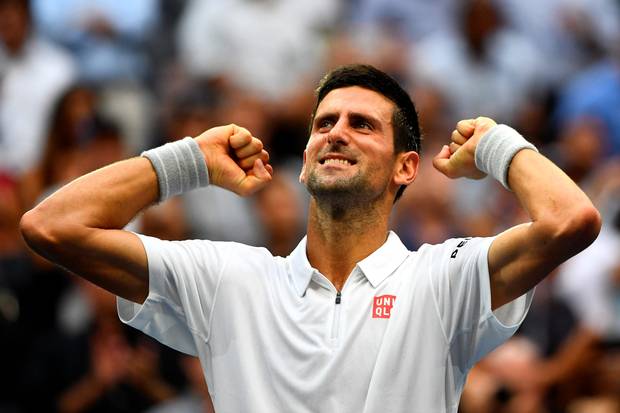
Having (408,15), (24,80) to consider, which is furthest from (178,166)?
(408,15)

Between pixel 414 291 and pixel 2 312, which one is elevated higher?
pixel 414 291

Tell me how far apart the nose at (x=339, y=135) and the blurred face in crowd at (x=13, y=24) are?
5.87 metres

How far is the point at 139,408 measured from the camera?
24.7 feet

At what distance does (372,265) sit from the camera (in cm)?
465

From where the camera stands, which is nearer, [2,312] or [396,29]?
[2,312]

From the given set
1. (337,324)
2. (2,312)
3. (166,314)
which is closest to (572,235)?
(337,324)

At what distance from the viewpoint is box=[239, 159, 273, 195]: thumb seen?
4.77m

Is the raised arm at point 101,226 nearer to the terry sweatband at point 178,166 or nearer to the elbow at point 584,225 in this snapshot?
the terry sweatband at point 178,166

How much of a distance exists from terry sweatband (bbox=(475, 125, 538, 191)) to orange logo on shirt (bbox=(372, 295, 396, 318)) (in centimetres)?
58

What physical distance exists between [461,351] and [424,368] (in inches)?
7.3

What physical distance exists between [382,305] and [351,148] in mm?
626

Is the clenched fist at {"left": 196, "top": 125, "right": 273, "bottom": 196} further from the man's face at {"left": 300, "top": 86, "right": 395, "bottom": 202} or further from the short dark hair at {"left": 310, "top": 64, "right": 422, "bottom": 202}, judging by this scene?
the short dark hair at {"left": 310, "top": 64, "right": 422, "bottom": 202}

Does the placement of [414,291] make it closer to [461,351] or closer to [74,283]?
[461,351]

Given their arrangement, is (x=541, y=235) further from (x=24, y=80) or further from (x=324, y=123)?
(x=24, y=80)
